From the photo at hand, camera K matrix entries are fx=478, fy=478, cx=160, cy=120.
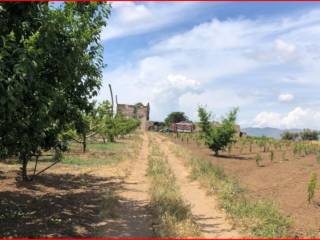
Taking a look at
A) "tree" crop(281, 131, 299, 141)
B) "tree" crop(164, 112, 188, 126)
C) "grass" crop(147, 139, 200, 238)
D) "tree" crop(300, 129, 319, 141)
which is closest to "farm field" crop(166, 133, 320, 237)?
"grass" crop(147, 139, 200, 238)

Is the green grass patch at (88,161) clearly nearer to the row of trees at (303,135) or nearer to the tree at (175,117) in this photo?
the row of trees at (303,135)

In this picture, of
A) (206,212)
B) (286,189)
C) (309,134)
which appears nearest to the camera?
(206,212)

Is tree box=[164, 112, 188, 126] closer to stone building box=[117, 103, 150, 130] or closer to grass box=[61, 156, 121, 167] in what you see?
stone building box=[117, 103, 150, 130]

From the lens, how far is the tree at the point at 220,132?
26.6 metres

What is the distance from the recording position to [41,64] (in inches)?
290

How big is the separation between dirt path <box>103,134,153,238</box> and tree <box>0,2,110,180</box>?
231 cm

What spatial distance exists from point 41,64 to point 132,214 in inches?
162

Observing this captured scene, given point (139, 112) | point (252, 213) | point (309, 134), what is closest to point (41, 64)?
point (252, 213)

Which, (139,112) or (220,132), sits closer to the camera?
(220,132)

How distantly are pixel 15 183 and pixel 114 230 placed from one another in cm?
582

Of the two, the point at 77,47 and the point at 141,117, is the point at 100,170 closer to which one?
the point at 77,47

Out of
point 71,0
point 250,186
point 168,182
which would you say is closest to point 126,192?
point 168,182

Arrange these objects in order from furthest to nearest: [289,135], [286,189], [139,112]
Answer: [139,112], [289,135], [286,189]

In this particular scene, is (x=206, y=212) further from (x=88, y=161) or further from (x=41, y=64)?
(x=88, y=161)
